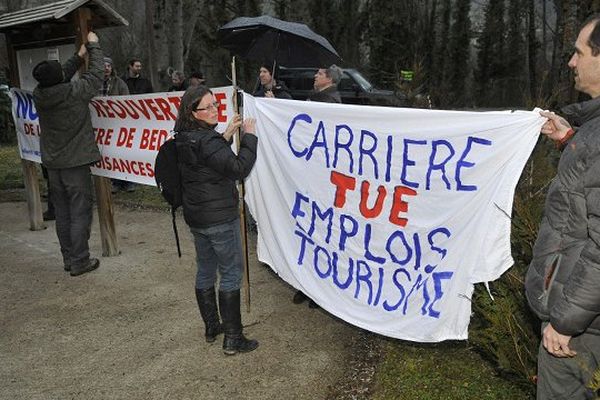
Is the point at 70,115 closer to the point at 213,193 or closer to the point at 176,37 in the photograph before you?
the point at 213,193

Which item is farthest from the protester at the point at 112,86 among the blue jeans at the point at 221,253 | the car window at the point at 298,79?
the car window at the point at 298,79

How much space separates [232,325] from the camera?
12.4 feet

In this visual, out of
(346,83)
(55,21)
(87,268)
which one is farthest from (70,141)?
(346,83)

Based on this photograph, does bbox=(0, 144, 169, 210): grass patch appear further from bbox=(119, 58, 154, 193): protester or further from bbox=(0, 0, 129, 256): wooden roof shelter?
bbox=(0, 0, 129, 256): wooden roof shelter

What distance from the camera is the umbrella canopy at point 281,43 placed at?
6.31 m

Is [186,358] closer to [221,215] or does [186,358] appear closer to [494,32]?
[221,215]

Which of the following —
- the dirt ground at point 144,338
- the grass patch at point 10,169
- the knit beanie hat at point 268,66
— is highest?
the knit beanie hat at point 268,66

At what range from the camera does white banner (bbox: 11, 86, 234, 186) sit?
5.00 meters

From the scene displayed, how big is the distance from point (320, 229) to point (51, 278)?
3.06 metres

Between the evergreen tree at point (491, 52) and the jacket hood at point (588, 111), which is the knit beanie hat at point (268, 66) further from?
the evergreen tree at point (491, 52)

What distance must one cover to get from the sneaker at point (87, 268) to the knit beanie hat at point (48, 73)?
1779 mm

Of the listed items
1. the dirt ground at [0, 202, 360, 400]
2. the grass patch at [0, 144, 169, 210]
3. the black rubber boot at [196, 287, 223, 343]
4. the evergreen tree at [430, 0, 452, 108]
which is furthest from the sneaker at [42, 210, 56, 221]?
the evergreen tree at [430, 0, 452, 108]

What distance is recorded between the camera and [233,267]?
12.1 ft

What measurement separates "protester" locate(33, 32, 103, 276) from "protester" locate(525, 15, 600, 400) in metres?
4.16
